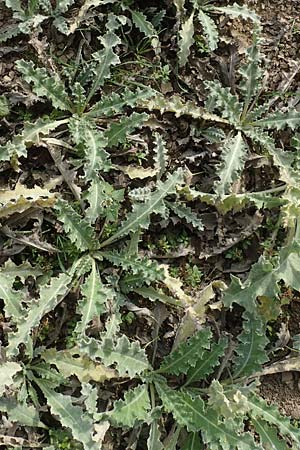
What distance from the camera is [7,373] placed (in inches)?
131

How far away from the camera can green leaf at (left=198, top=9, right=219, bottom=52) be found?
3.98 meters

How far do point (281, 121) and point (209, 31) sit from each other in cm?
68

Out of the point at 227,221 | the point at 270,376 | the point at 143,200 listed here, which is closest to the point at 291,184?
the point at 227,221

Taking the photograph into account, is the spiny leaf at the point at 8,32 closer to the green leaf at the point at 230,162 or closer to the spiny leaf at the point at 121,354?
the green leaf at the point at 230,162

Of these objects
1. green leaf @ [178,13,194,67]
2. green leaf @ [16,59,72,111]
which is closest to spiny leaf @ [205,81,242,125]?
green leaf @ [178,13,194,67]

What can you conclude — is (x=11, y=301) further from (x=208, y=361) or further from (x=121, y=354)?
(x=208, y=361)

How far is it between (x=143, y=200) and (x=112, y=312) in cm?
64

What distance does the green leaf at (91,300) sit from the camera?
3.40 m

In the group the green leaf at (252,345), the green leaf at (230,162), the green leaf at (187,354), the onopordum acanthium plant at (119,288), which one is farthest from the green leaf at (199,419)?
the green leaf at (230,162)

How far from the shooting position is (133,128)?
3730 mm

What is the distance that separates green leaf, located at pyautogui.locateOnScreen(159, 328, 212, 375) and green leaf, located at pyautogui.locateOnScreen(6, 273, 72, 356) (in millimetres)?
661

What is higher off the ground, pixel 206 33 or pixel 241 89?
pixel 206 33

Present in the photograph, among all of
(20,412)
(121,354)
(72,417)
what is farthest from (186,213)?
(20,412)

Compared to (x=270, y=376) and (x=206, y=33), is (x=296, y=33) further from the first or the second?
(x=270, y=376)
